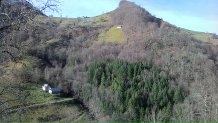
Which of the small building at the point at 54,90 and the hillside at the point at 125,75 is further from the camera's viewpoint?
the small building at the point at 54,90

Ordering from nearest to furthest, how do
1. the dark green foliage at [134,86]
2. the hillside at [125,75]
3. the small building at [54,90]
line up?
the hillside at [125,75] → the dark green foliage at [134,86] → the small building at [54,90]

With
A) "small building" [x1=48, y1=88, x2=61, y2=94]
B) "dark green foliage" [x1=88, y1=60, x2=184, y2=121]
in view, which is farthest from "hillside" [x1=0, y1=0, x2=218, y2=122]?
"small building" [x1=48, y1=88, x2=61, y2=94]

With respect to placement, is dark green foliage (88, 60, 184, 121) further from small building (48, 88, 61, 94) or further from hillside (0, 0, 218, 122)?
small building (48, 88, 61, 94)

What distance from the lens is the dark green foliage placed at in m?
116

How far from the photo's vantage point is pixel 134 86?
134 m

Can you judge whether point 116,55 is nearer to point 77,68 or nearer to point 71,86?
point 77,68

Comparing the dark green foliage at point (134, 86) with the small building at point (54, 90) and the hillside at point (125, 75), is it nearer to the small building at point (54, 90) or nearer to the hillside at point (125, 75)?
the hillside at point (125, 75)

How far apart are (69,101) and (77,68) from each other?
122ft

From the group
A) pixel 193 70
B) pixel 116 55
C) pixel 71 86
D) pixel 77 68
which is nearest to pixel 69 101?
pixel 71 86

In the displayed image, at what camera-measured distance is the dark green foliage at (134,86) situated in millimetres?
116088

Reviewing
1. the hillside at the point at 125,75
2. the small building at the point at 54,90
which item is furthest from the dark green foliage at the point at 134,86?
the small building at the point at 54,90

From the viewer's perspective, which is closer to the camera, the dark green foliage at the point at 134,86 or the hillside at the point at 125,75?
the hillside at the point at 125,75

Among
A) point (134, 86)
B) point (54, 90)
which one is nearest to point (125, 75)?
point (134, 86)

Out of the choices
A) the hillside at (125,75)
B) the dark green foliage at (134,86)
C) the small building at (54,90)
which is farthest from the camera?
the small building at (54,90)
